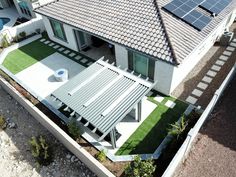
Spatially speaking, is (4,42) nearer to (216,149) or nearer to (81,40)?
(81,40)

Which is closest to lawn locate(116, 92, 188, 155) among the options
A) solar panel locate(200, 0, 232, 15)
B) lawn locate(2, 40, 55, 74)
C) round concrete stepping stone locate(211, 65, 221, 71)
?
round concrete stepping stone locate(211, 65, 221, 71)

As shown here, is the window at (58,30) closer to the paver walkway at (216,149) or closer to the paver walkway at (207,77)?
the paver walkway at (207,77)

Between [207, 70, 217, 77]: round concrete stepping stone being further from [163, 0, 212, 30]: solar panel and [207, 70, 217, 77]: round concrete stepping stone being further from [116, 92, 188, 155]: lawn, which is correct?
[116, 92, 188, 155]: lawn

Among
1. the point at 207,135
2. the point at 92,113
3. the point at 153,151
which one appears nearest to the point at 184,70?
the point at 207,135


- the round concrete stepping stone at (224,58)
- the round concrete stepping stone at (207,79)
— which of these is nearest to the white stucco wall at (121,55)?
the round concrete stepping stone at (207,79)

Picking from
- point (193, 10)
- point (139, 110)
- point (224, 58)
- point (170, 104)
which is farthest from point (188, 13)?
point (139, 110)

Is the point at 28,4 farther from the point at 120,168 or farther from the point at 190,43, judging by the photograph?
the point at 120,168
